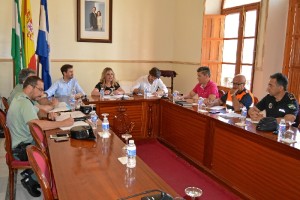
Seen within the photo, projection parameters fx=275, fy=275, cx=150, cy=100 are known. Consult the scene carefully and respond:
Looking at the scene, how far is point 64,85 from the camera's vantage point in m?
4.10

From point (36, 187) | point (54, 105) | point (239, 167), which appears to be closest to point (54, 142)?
point (36, 187)

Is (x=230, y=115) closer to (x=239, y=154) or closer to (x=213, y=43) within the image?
(x=239, y=154)

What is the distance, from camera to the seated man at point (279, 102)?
111 inches

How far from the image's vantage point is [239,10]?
4828mm

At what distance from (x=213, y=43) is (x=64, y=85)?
296 centimetres

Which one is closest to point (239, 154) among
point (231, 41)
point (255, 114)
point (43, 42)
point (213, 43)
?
point (255, 114)

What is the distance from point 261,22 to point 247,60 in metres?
0.72

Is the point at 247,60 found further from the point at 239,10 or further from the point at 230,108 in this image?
the point at 230,108

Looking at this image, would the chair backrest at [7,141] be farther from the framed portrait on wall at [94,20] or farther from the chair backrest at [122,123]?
the framed portrait on wall at [94,20]

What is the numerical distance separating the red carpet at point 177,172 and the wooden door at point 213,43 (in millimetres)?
2139

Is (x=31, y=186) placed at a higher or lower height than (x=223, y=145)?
lower

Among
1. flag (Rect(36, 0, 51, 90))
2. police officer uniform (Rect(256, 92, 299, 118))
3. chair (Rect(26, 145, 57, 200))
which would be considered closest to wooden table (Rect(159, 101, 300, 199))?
police officer uniform (Rect(256, 92, 299, 118))

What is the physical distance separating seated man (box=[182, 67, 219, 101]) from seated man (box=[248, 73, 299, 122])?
92 cm

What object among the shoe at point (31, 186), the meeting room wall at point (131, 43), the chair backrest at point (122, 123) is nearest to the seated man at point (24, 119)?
the shoe at point (31, 186)
